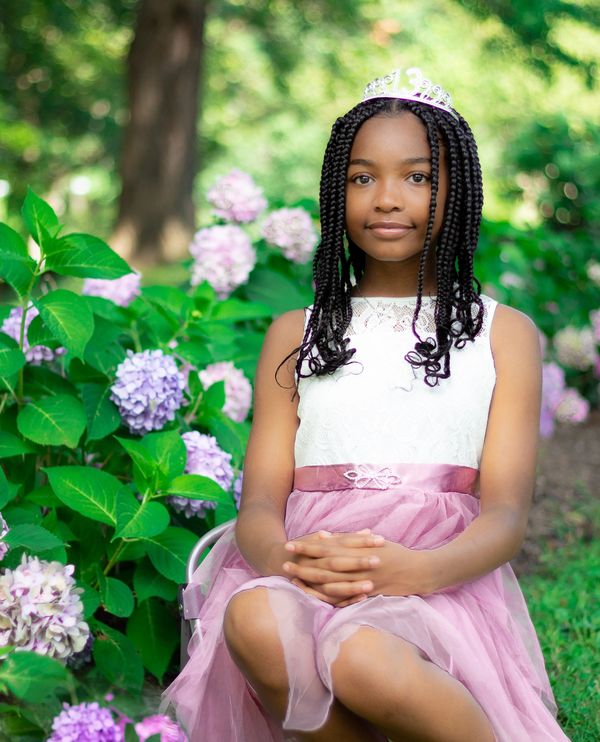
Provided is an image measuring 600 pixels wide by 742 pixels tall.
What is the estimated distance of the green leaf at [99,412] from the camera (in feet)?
8.23

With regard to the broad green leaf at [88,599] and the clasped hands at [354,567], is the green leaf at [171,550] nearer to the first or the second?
the broad green leaf at [88,599]

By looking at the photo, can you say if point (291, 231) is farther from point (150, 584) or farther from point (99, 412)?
point (150, 584)

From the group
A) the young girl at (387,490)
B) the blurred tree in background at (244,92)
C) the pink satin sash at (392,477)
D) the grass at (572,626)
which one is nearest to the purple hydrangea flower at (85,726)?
the young girl at (387,490)

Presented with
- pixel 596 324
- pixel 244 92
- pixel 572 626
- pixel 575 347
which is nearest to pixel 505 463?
pixel 572 626

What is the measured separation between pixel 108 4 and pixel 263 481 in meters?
12.5

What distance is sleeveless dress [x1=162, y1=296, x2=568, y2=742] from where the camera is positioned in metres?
1.83

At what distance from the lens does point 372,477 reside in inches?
87.6

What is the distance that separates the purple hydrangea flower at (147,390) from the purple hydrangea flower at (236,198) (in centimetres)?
128

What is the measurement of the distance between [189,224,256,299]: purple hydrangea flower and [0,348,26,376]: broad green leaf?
123 cm

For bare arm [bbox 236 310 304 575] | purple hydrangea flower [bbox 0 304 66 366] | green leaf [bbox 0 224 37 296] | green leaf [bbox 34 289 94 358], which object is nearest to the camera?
bare arm [bbox 236 310 304 575]

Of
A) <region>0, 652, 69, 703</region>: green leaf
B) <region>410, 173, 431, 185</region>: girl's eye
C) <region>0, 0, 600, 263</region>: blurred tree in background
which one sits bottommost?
<region>0, 652, 69, 703</region>: green leaf

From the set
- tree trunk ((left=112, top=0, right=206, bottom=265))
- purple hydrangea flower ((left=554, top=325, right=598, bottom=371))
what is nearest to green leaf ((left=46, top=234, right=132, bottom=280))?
purple hydrangea flower ((left=554, top=325, right=598, bottom=371))

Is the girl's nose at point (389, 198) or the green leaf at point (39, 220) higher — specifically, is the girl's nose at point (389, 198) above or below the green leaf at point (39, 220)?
above

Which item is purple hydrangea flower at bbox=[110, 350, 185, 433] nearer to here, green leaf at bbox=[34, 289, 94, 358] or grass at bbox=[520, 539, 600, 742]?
green leaf at bbox=[34, 289, 94, 358]
